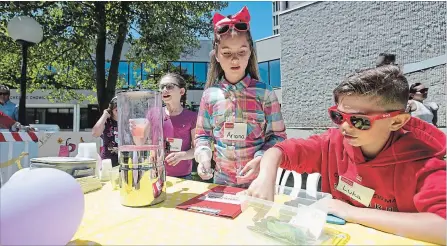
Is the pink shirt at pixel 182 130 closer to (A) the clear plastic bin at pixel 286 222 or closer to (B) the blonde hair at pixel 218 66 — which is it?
(B) the blonde hair at pixel 218 66

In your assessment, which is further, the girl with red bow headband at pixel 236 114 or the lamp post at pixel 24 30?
the lamp post at pixel 24 30

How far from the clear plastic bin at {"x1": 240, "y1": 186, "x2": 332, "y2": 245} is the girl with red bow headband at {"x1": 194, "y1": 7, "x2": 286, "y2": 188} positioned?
611 mm

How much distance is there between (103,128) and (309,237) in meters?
3.37

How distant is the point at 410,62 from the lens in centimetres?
890

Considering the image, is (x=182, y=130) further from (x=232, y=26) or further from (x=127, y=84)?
(x=127, y=84)

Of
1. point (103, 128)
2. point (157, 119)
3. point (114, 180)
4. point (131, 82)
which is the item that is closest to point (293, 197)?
point (157, 119)

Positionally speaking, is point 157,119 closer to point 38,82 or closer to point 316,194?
point 316,194

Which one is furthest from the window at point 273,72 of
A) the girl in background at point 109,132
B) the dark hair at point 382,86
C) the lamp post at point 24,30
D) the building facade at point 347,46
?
the dark hair at point 382,86

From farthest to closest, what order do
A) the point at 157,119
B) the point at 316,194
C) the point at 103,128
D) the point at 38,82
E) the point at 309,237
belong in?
the point at 38,82, the point at 103,128, the point at 157,119, the point at 316,194, the point at 309,237

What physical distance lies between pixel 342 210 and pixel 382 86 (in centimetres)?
54

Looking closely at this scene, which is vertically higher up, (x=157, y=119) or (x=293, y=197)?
(x=157, y=119)

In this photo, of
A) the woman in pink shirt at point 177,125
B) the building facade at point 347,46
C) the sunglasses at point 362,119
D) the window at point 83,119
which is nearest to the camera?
the sunglasses at point 362,119

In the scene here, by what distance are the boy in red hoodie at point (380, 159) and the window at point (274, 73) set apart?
17.5 m

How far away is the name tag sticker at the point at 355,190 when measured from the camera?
1196 mm
